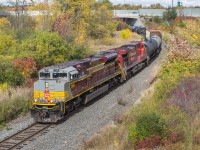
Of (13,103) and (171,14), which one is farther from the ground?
(171,14)

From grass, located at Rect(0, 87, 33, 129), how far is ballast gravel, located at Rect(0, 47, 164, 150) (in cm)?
124

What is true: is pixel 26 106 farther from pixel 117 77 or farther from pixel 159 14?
pixel 159 14

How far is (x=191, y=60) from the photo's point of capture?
22.2 meters

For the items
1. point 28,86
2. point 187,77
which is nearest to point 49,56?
point 28,86

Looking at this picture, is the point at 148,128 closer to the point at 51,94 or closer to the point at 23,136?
the point at 23,136

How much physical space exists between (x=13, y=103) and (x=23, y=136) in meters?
3.99

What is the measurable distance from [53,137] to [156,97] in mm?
5409

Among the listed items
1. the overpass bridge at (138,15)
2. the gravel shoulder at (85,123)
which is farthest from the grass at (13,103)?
the overpass bridge at (138,15)

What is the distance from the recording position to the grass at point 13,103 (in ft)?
60.8

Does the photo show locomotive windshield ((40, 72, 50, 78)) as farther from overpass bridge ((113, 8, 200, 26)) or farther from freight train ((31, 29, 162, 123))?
overpass bridge ((113, 8, 200, 26))

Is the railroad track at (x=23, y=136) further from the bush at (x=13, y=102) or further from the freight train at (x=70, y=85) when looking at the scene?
the bush at (x=13, y=102)

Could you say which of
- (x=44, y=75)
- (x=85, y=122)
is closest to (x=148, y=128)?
(x=85, y=122)

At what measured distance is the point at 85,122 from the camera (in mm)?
17859

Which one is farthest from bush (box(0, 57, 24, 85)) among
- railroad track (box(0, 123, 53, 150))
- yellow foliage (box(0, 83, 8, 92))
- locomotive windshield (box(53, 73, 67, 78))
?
railroad track (box(0, 123, 53, 150))
